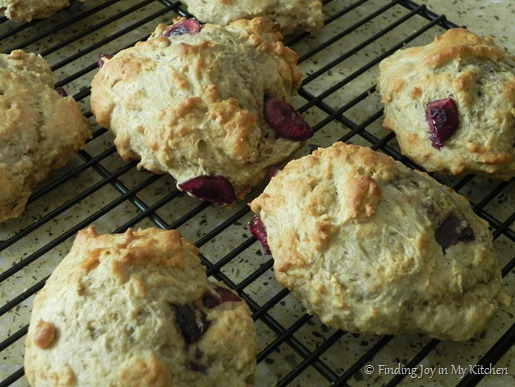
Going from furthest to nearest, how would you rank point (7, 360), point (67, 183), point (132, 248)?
1. point (67, 183)
2. point (7, 360)
3. point (132, 248)

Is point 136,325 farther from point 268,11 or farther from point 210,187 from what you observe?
point 268,11

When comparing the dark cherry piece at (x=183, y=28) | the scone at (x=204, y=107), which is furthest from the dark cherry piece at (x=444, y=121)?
the dark cherry piece at (x=183, y=28)

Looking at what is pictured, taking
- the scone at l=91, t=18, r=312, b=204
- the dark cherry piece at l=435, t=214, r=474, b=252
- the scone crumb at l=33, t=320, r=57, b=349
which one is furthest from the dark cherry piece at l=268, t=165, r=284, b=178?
the scone crumb at l=33, t=320, r=57, b=349

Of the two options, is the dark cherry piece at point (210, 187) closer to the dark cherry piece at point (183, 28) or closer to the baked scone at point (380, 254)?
the baked scone at point (380, 254)

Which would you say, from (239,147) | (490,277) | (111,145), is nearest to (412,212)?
(490,277)

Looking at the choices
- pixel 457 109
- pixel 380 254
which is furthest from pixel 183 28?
pixel 380 254

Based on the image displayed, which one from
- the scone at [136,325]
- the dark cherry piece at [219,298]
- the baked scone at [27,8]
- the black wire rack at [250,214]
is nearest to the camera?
the scone at [136,325]

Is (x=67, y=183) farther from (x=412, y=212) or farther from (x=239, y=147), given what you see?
(x=412, y=212)
